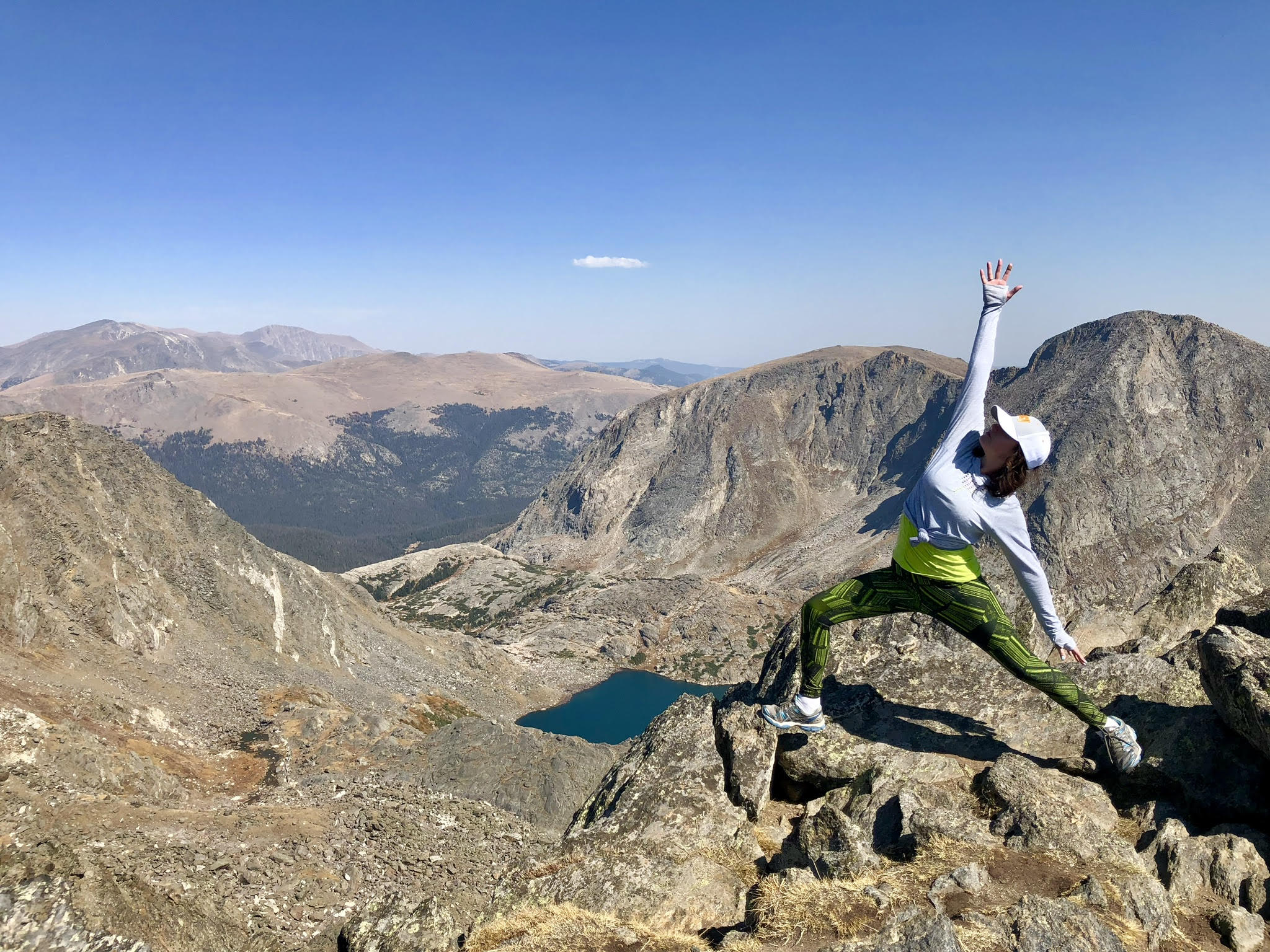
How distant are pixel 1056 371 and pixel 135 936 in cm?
19202

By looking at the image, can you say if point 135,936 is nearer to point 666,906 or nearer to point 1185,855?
point 666,906

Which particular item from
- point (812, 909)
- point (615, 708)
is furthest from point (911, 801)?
point (615, 708)

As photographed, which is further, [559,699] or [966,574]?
[559,699]

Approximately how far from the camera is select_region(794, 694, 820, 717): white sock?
10.3 m

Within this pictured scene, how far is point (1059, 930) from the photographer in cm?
606

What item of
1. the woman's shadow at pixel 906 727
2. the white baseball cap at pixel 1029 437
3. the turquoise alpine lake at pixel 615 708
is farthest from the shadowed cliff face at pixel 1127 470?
the white baseball cap at pixel 1029 437

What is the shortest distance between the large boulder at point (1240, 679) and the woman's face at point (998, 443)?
14.5 ft

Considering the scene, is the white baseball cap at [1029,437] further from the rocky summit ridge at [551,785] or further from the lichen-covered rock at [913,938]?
the lichen-covered rock at [913,938]

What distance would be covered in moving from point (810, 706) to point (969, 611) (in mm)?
2947

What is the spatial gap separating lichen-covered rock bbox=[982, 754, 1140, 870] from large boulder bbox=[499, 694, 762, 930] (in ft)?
10.2

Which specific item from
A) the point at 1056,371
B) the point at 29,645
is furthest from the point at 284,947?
the point at 1056,371

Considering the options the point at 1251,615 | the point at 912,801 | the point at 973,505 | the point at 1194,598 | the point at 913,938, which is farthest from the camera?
the point at 1194,598

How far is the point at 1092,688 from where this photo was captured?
10.8m

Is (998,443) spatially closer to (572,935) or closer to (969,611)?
(969,611)
